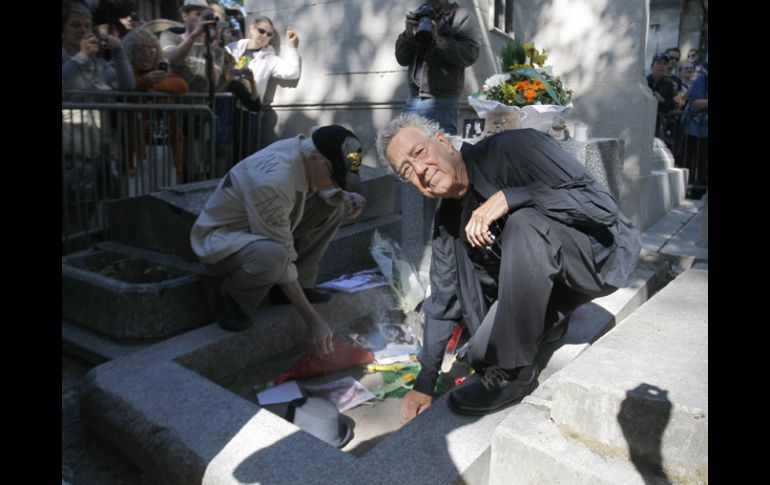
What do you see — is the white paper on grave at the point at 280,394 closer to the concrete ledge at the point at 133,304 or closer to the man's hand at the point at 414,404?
the man's hand at the point at 414,404

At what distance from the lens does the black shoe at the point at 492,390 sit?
2.39 meters

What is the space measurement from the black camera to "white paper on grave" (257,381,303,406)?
291cm

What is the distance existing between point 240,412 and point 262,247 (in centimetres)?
101

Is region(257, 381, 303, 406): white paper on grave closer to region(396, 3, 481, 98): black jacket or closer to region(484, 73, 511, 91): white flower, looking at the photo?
region(484, 73, 511, 91): white flower

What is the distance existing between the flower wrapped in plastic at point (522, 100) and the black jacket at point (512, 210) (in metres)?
1.37

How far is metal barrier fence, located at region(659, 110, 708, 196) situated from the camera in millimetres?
8695

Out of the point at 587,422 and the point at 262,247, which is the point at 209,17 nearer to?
the point at 262,247

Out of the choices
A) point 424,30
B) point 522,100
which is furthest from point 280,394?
point 424,30

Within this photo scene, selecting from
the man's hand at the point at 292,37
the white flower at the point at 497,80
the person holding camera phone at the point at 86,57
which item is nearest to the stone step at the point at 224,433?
the white flower at the point at 497,80

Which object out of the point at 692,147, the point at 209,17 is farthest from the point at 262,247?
the point at 692,147

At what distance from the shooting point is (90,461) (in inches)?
104

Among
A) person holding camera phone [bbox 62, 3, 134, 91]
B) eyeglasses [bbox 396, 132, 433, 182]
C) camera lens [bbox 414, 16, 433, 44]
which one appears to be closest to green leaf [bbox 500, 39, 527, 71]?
camera lens [bbox 414, 16, 433, 44]
